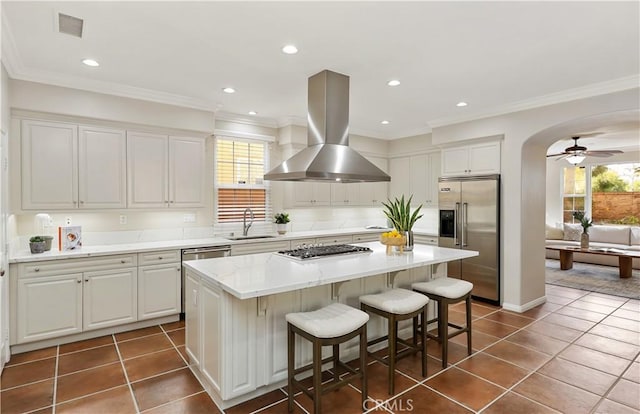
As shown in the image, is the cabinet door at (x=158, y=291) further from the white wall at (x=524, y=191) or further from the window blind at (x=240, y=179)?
the white wall at (x=524, y=191)

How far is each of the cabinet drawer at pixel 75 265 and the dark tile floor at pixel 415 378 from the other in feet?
2.50

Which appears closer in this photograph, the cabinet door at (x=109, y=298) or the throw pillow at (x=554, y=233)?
the cabinet door at (x=109, y=298)

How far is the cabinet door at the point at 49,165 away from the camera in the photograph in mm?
3447

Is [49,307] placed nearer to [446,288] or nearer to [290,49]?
[290,49]

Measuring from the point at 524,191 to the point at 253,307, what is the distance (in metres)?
3.95

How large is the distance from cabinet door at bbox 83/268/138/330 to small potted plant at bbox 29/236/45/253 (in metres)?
0.48

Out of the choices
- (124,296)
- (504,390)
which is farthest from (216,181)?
(504,390)

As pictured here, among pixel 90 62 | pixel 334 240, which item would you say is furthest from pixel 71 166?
pixel 334 240

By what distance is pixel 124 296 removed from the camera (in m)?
3.71

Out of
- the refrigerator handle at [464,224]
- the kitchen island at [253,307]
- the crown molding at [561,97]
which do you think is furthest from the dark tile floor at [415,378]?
the crown molding at [561,97]

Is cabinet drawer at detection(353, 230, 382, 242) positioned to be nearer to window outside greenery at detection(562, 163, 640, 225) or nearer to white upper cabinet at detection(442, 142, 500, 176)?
white upper cabinet at detection(442, 142, 500, 176)

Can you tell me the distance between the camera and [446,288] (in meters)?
3.08

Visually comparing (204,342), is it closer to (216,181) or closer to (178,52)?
(178,52)

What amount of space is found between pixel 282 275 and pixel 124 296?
2.30m
